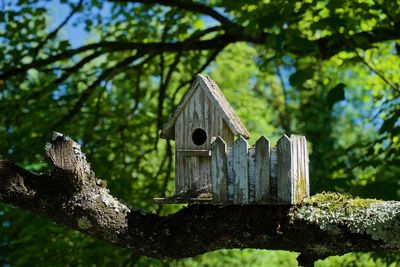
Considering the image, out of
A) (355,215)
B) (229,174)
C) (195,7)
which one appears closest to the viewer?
(355,215)

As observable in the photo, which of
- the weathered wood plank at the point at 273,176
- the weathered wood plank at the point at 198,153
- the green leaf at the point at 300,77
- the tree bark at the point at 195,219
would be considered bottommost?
the tree bark at the point at 195,219

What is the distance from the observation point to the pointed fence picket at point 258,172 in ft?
9.54

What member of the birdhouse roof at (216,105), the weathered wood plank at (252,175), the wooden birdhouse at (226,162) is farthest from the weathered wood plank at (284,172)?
the birdhouse roof at (216,105)

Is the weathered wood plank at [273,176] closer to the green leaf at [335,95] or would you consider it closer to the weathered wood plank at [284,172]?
the weathered wood plank at [284,172]

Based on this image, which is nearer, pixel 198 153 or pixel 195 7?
pixel 198 153

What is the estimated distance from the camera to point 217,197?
2973mm

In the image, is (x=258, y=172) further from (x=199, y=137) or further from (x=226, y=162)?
(x=199, y=137)

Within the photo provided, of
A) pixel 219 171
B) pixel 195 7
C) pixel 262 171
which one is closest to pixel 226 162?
pixel 219 171

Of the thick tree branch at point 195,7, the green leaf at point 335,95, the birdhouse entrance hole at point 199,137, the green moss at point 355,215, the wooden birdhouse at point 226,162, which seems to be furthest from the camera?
the thick tree branch at point 195,7

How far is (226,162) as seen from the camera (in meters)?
3.00

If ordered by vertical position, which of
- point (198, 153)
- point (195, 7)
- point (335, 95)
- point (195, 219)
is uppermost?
point (195, 7)

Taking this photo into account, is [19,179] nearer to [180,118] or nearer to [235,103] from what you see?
[180,118]

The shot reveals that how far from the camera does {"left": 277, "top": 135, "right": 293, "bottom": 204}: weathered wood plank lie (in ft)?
9.46

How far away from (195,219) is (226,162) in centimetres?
31
